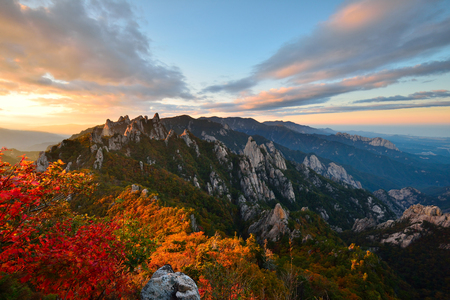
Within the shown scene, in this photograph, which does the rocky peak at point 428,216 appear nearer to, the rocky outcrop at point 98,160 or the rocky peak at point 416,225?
the rocky peak at point 416,225

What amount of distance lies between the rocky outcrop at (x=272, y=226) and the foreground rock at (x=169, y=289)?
239ft

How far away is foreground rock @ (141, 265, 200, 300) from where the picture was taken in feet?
32.5

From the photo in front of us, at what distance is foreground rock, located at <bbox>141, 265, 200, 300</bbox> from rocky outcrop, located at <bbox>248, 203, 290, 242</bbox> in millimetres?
72806

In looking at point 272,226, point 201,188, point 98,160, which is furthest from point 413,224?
point 98,160

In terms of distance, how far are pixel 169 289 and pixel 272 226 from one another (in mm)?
79330

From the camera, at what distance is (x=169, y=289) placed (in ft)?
33.7

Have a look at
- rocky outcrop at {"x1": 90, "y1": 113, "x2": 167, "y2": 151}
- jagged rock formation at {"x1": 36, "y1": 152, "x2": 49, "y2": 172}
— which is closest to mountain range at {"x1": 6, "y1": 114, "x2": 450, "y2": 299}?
jagged rock formation at {"x1": 36, "y1": 152, "x2": 49, "y2": 172}

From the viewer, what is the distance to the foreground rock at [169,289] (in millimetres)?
9906

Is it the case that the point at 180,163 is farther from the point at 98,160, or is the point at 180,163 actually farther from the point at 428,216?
the point at 428,216

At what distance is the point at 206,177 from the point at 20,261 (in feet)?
477

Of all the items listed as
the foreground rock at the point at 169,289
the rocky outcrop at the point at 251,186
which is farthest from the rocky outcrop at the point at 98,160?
the rocky outcrop at the point at 251,186

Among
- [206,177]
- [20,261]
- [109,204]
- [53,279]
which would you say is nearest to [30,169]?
[20,261]

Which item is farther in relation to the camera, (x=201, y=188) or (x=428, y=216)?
(x=201, y=188)

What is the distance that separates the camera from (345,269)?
154 feet
